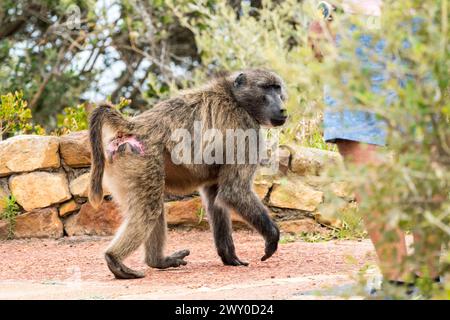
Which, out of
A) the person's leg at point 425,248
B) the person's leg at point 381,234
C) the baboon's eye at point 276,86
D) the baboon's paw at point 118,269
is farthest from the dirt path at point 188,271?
the baboon's eye at point 276,86

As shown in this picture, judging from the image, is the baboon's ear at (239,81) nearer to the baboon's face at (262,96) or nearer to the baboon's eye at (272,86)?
the baboon's face at (262,96)

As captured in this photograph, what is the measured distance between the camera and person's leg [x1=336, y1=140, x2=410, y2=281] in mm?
2629

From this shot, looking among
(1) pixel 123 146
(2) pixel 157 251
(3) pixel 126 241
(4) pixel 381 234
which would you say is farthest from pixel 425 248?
(2) pixel 157 251

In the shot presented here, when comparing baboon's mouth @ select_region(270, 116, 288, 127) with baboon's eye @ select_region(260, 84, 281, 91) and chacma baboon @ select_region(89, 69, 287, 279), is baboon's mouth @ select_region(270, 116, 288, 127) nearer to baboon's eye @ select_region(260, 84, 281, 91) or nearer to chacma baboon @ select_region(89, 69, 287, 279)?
chacma baboon @ select_region(89, 69, 287, 279)

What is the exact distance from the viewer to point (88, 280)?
4984mm

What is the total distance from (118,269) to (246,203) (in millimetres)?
866

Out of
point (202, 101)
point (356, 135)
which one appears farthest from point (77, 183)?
point (356, 135)

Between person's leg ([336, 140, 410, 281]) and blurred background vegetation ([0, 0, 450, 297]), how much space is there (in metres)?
0.07

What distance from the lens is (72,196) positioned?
690 cm

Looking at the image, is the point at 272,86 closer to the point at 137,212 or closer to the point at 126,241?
the point at 137,212

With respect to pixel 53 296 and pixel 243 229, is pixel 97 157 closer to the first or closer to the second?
pixel 53 296

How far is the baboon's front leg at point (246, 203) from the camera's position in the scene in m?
5.05

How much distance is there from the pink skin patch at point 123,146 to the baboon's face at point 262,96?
80 cm

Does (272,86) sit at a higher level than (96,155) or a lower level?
higher
